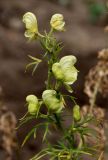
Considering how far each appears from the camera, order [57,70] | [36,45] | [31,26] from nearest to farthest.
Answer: [57,70]
[31,26]
[36,45]

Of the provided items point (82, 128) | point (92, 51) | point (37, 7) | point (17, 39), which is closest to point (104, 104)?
point (92, 51)

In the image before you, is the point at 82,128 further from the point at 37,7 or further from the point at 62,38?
the point at 37,7

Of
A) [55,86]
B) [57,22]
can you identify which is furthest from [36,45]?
[55,86]

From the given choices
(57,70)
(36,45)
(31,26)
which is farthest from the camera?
(36,45)

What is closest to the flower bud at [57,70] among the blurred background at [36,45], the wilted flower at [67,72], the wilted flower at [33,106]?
the wilted flower at [67,72]

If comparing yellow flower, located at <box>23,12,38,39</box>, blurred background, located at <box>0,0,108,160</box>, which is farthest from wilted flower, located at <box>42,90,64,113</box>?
blurred background, located at <box>0,0,108,160</box>

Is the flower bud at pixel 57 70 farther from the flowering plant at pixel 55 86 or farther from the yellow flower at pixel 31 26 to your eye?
the yellow flower at pixel 31 26

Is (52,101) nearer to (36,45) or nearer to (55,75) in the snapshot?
(55,75)

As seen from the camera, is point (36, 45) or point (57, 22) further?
point (36, 45)
